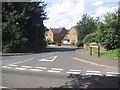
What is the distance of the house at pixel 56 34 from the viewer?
129m

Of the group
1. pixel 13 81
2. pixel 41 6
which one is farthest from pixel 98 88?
pixel 41 6

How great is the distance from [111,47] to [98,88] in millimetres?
22649

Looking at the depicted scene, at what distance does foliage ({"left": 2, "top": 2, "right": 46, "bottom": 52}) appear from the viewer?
45688mm

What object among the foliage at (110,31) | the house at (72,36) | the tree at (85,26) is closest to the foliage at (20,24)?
the foliage at (110,31)

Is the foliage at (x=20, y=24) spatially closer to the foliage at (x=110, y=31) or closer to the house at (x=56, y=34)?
the foliage at (x=110, y=31)

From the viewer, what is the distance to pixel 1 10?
46000 mm

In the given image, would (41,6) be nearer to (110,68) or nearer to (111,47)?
(111,47)

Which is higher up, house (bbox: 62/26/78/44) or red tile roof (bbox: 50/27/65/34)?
red tile roof (bbox: 50/27/65/34)

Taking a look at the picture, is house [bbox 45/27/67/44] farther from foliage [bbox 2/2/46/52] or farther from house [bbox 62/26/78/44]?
foliage [bbox 2/2/46/52]

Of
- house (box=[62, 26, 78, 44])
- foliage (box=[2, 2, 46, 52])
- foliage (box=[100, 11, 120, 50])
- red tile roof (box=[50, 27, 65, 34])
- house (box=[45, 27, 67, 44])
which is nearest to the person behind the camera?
foliage (box=[100, 11, 120, 50])

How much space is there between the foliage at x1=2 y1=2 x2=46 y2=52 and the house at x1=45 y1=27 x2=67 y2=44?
71562 mm

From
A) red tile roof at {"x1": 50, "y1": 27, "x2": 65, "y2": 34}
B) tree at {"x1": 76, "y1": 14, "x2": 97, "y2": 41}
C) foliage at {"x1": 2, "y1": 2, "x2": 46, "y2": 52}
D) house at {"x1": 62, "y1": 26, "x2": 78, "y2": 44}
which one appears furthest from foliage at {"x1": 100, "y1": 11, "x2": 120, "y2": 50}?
red tile roof at {"x1": 50, "y1": 27, "x2": 65, "y2": 34}

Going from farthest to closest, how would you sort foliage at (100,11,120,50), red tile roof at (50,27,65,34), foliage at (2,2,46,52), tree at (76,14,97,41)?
red tile roof at (50,27,65,34) → tree at (76,14,97,41) → foliage at (2,2,46,52) → foliage at (100,11,120,50)

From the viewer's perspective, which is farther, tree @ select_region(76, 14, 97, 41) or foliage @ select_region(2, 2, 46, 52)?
tree @ select_region(76, 14, 97, 41)
